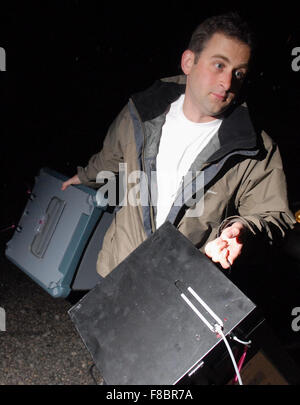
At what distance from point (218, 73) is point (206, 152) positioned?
394 millimetres

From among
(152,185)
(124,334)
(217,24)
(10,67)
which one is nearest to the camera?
(124,334)

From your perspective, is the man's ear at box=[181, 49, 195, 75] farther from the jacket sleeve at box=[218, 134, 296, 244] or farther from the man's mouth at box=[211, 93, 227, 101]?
the jacket sleeve at box=[218, 134, 296, 244]

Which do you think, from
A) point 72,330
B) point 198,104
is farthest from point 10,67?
point 72,330

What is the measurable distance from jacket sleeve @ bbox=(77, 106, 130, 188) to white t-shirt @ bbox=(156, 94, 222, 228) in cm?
30

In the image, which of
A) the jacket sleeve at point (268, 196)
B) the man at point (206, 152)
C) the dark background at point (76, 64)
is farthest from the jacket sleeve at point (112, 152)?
the dark background at point (76, 64)

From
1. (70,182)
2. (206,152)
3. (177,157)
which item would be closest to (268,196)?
(206,152)

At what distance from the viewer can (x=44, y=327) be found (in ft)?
8.09

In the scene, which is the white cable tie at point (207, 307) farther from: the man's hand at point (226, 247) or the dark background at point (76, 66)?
the dark background at point (76, 66)

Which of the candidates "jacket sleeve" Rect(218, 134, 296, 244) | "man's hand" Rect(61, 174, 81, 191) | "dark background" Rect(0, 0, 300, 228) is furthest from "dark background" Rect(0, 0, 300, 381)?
"jacket sleeve" Rect(218, 134, 296, 244)

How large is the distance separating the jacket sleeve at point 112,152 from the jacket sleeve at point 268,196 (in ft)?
2.54

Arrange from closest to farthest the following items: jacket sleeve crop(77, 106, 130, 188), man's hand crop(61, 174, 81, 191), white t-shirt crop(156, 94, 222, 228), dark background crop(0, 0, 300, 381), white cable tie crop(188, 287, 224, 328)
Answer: white cable tie crop(188, 287, 224, 328) < white t-shirt crop(156, 94, 222, 228) < jacket sleeve crop(77, 106, 130, 188) < man's hand crop(61, 174, 81, 191) < dark background crop(0, 0, 300, 381)

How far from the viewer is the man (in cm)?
143

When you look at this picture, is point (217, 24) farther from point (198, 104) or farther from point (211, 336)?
point (211, 336)
